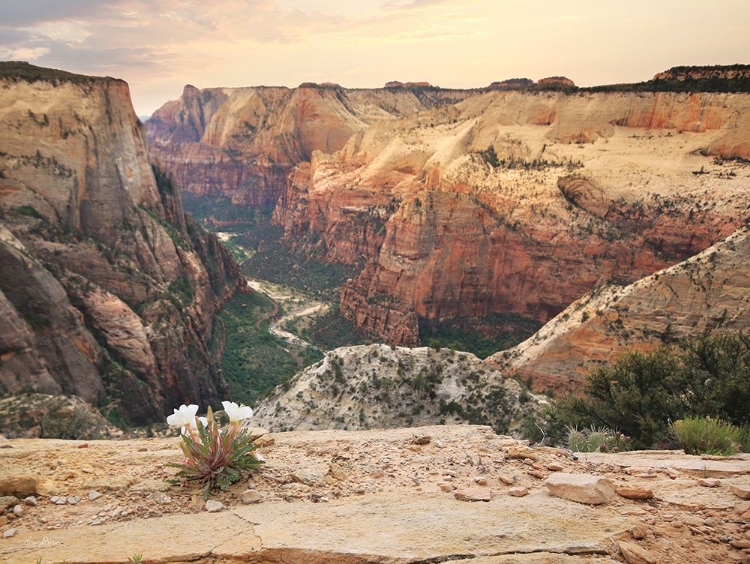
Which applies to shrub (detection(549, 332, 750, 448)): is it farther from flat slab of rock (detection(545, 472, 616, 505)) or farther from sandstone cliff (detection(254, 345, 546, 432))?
flat slab of rock (detection(545, 472, 616, 505))

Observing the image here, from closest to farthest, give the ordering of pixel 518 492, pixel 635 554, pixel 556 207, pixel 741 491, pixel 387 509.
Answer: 1. pixel 635 554
2. pixel 741 491
3. pixel 387 509
4. pixel 518 492
5. pixel 556 207

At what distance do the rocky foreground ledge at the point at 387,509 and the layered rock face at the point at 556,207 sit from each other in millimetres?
41938

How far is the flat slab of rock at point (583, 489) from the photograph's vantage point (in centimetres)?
654

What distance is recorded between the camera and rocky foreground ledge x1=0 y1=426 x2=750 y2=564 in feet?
18.3

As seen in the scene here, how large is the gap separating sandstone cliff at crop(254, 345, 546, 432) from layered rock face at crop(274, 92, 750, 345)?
85.6 feet

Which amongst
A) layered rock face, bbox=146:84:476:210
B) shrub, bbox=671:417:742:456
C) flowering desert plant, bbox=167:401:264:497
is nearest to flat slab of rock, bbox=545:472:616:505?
shrub, bbox=671:417:742:456

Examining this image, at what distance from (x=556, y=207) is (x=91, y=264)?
4302 centimetres

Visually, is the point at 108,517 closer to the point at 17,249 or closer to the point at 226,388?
the point at 17,249

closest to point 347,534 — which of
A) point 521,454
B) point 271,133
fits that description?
point 521,454

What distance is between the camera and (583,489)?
6633mm

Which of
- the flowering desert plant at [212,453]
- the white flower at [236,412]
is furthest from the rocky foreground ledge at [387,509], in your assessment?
the white flower at [236,412]

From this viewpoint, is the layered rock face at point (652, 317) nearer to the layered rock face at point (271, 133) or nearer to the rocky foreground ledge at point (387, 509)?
the rocky foreground ledge at point (387, 509)

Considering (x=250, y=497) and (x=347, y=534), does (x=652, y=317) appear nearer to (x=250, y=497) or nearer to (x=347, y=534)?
(x=250, y=497)

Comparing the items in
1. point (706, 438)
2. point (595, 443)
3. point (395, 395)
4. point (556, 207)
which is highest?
point (556, 207)
